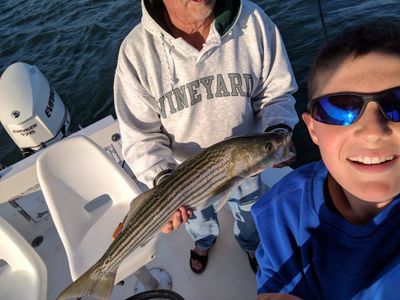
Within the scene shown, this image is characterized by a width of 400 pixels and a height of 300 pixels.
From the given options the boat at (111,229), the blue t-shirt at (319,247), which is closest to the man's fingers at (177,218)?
the boat at (111,229)

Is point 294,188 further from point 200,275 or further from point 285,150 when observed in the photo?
point 200,275

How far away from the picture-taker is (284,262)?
57.2 inches

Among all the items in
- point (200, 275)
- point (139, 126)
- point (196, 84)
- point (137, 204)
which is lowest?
point (200, 275)

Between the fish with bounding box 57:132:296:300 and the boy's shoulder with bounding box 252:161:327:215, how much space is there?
1.60 feet

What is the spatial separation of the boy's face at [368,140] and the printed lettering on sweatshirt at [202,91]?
904 mm

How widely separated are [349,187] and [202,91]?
111 centimetres

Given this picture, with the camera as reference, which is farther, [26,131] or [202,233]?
[26,131]

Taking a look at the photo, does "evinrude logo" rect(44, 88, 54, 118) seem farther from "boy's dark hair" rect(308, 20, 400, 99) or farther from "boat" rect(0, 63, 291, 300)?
"boy's dark hair" rect(308, 20, 400, 99)

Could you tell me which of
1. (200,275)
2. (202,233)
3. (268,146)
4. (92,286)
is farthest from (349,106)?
(200,275)

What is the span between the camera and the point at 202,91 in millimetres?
2064

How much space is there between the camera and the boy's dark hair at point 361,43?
3.69 feet

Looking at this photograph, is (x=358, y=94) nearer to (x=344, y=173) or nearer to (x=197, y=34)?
(x=344, y=173)

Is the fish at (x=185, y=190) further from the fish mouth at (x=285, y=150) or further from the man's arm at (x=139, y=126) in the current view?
the man's arm at (x=139, y=126)

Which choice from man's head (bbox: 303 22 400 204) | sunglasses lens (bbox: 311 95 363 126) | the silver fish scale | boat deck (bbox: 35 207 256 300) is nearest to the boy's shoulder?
man's head (bbox: 303 22 400 204)
